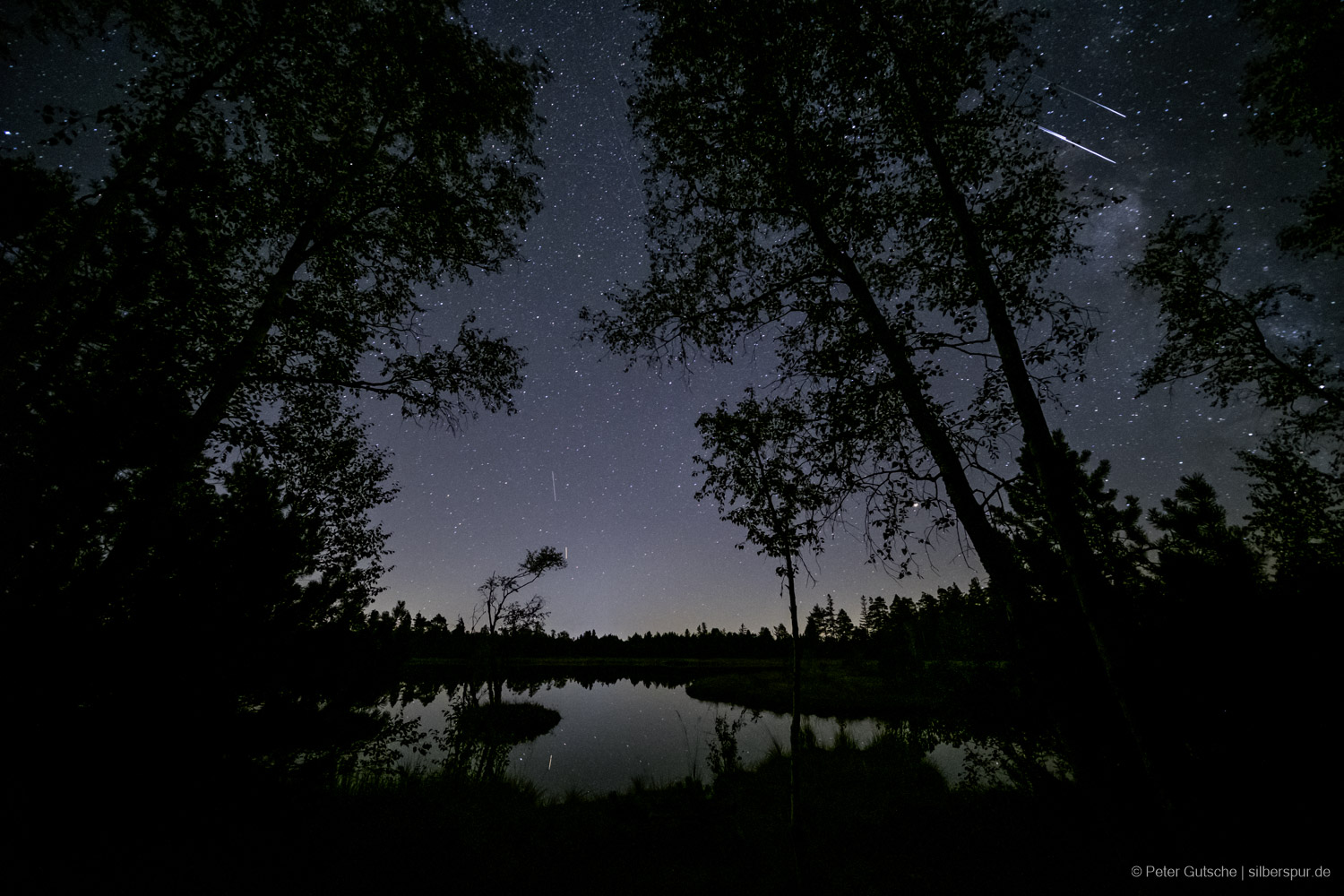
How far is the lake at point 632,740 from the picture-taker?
16156 millimetres

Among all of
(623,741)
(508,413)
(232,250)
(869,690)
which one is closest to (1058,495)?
(508,413)

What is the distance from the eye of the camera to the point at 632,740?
24969mm

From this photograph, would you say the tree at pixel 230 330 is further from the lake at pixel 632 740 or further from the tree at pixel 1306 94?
the tree at pixel 1306 94

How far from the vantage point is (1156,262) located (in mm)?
10914

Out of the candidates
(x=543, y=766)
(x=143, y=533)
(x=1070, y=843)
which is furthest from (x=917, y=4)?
(x=543, y=766)

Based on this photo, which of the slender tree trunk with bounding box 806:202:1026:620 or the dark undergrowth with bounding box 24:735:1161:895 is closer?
the dark undergrowth with bounding box 24:735:1161:895

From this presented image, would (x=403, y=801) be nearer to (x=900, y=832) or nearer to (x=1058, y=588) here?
(x=900, y=832)

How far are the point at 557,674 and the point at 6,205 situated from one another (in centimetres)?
6146

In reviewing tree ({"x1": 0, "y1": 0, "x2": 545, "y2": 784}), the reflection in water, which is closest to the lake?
the reflection in water

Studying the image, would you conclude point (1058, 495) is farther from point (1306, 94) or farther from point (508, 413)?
point (1306, 94)

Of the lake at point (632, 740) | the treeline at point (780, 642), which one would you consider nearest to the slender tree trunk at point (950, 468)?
the lake at point (632, 740)

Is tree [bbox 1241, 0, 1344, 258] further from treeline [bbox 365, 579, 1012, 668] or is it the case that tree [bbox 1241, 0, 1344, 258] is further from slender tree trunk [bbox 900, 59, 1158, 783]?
treeline [bbox 365, 579, 1012, 668]

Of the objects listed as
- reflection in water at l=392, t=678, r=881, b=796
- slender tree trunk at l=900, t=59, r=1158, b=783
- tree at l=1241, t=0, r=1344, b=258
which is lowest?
reflection in water at l=392, t=678, r=881, b=796

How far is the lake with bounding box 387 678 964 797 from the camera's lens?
53.0 ft
